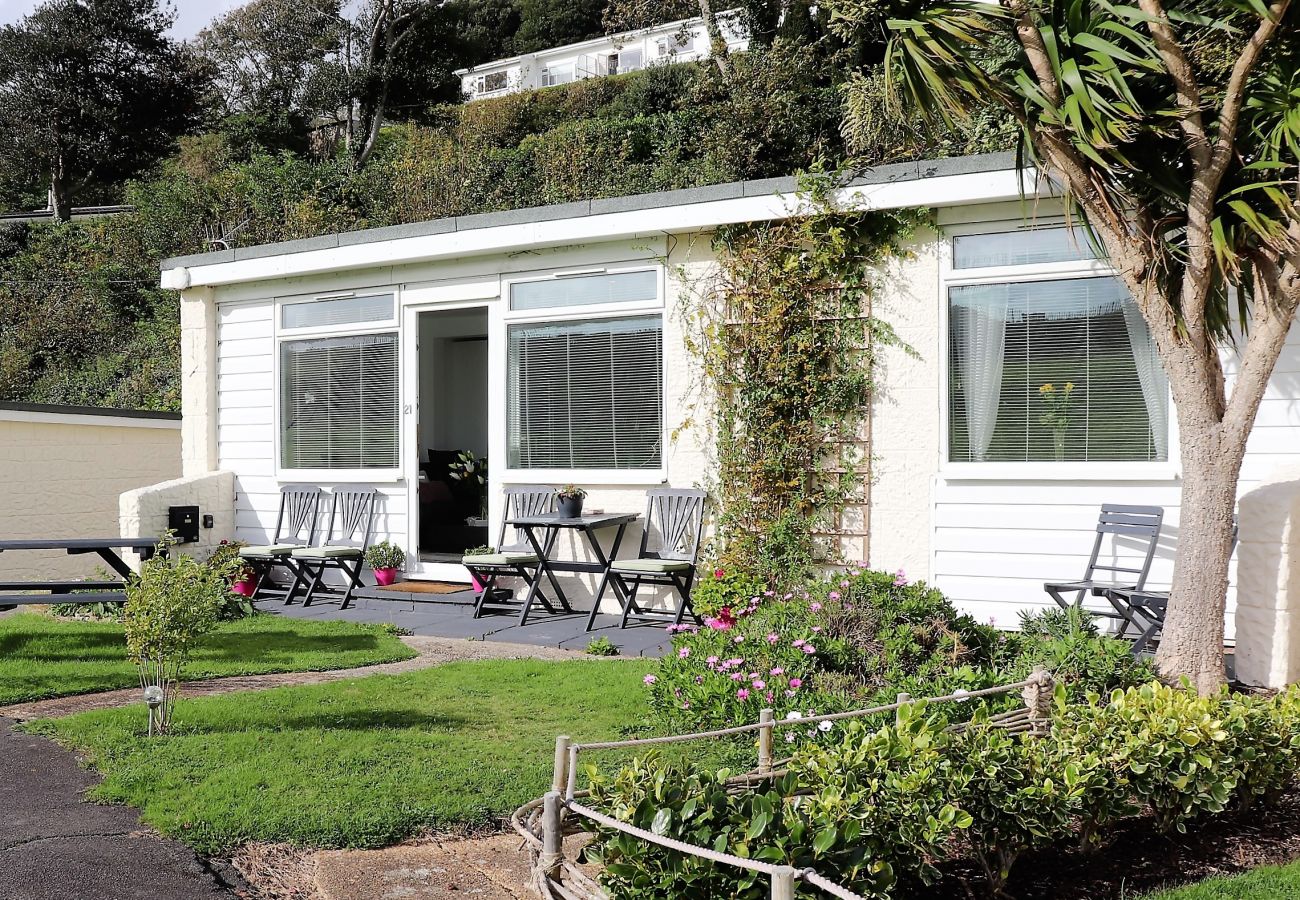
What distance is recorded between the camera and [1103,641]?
187 inches

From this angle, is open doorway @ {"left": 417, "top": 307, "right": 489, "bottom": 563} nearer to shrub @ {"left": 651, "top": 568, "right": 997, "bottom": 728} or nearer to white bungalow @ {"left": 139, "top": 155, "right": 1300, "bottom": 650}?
white bungalow @ {"left": 139, "top": 155, "right": 1300, "bottom": 650}

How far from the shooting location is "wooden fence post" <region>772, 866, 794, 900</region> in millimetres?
2115

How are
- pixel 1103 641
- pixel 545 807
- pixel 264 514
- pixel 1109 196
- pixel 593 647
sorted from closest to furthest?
pixel 545 807 → pixel 1103 641 → pixel 1109 196 → pixel 593 647 → pixel 264 514

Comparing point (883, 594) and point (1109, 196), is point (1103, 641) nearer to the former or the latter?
point (883, 594)

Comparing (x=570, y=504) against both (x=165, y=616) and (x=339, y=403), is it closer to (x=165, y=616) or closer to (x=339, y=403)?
(x=339, y=403)

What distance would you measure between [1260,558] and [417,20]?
24.4 metres

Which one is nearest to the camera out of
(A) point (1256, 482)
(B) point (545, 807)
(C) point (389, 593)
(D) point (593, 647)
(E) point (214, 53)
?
(B) point (545, 807)

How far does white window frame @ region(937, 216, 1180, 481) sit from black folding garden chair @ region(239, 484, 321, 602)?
523 centimetres

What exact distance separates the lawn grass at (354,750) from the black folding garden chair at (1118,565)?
7.93 ft

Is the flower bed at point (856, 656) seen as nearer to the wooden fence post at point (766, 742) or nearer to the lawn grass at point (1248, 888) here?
the wooden fence post at point (766, 742)

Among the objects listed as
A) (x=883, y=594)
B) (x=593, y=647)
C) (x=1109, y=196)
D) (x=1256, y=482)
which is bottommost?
(x=593, y=647)

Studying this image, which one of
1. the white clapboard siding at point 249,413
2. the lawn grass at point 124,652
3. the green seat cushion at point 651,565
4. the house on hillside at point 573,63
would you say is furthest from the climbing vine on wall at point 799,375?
the house on hillside at point 573,63

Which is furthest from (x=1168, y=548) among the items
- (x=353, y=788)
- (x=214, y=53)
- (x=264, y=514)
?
(x=214, y=53)

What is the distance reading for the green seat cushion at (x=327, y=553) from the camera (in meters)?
8.62
